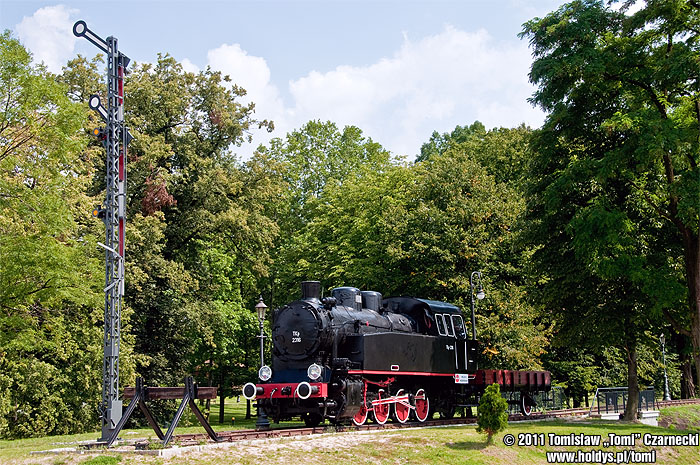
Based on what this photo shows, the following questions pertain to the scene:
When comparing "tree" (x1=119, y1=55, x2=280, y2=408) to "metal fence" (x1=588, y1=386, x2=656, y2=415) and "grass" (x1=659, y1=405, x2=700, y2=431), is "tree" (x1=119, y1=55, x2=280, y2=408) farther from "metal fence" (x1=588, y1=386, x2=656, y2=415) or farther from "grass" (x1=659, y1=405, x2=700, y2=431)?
"grass" (x1=659, y1=405, x2=700, y2=431)

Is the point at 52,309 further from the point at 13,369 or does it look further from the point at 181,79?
the point at 181,79

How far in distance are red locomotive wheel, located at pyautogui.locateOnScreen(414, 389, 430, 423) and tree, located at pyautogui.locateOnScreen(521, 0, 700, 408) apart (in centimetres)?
569

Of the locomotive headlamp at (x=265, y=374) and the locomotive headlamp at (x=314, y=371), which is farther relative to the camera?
the locomotive headlamp at (x=265, y=374)

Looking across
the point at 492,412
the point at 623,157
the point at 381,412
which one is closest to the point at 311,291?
the point at 381,412

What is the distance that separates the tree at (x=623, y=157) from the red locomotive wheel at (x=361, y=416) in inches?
304

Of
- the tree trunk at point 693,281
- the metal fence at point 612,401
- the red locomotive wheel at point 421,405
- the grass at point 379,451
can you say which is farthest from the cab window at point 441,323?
the tree trunk at point 693,281

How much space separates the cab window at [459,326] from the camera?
23112 millimetres

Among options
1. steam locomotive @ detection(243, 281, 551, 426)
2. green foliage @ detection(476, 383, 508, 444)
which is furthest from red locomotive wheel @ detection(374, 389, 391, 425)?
green foliage @ detection(476, 383, 508, 444)

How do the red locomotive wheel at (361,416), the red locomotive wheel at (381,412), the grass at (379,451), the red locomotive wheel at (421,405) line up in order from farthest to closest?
1. the red locomotive wheel at (421,405)
2. the red locomotive wheel at (381,412)
3. the red locomotive wheel at (361,416)
4. the grass at (379,451)

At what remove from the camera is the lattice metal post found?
561 inches

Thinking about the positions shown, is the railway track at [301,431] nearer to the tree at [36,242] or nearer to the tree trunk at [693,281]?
the tree trunk at [693,281]

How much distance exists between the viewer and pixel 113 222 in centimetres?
1447

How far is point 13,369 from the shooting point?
22.5m

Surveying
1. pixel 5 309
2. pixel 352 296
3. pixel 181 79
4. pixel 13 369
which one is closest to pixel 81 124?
pixel 5 309
